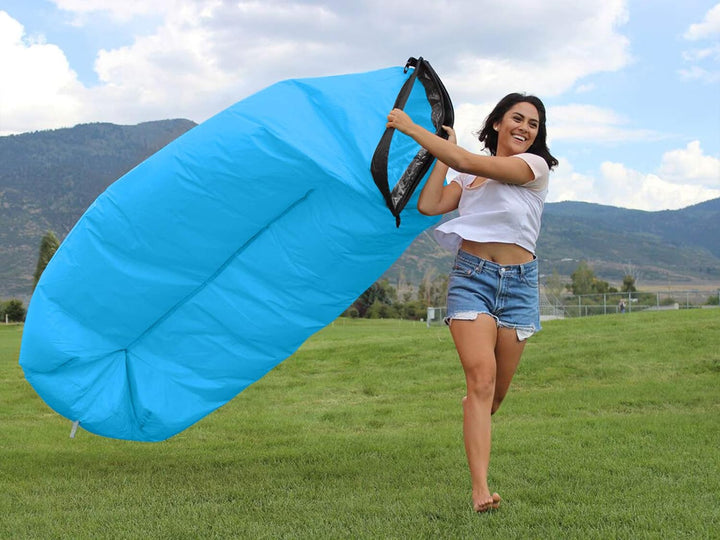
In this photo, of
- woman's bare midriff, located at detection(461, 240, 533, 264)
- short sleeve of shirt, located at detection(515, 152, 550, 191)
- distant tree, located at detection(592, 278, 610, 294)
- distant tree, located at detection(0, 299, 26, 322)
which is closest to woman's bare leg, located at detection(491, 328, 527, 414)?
woman's bare midriff, located at detection(461, 240, 533, 264)

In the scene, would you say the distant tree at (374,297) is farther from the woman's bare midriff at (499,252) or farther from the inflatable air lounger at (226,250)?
the woman's bare midriff at (499,252)

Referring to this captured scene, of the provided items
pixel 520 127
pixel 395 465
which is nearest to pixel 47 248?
pixel 395 465

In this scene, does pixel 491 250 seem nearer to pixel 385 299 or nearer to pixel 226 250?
pixel 226 250

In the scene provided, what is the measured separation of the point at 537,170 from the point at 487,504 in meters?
Answer: 1.79

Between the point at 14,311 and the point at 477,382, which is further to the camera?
the point at 14,311

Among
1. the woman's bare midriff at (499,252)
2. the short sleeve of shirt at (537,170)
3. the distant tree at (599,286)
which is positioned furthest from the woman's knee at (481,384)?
the distant tree at (599,286)

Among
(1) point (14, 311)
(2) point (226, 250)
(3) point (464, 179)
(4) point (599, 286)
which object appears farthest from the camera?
(4) point (599, 286)

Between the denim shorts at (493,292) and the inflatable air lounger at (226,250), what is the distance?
0.66 metres

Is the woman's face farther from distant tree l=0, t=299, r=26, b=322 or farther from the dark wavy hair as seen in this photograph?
distant tree l=0, t=299, r=26, b=322

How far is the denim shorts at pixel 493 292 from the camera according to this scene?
412 centimetres

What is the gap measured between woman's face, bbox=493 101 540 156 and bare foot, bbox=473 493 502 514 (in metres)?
1.87

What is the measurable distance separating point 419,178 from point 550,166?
768 mm

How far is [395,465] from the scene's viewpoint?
5.48 m

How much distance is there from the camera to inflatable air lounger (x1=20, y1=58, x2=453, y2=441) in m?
4.52
